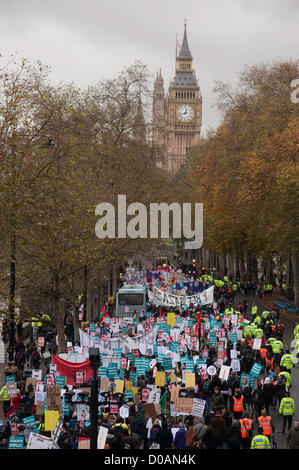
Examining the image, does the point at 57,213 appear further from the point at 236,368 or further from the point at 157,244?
the point at 157,244

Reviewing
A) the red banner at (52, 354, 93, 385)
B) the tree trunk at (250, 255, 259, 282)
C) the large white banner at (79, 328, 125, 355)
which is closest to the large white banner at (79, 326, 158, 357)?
the large white banner at (79, 328, 125, 355)

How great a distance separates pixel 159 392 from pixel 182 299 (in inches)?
794

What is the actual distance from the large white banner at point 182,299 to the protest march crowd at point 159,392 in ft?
24.9

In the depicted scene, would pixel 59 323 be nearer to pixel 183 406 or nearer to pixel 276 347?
pixel 276 347

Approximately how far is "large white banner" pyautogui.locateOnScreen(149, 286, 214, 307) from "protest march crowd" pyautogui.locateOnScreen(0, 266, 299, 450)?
299 inches

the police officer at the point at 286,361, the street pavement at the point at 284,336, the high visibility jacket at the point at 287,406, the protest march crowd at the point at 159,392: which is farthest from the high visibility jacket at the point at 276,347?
the high visibility jacket at the point at 287,406

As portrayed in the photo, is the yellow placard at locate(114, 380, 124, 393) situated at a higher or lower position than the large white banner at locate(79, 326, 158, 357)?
lower

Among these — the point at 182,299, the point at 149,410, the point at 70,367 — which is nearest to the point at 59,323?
the point at 70,367

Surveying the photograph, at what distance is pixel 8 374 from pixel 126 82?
31.9 metres

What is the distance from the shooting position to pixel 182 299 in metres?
37.8

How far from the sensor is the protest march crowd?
1478 cm

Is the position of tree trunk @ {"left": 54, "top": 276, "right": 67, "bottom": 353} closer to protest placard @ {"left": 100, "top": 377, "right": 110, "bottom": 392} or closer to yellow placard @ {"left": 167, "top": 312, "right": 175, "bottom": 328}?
yellow placard @ {"left": 167, "top": 312, "right": 175, "bottom": 328}

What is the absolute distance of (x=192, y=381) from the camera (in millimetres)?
18641
